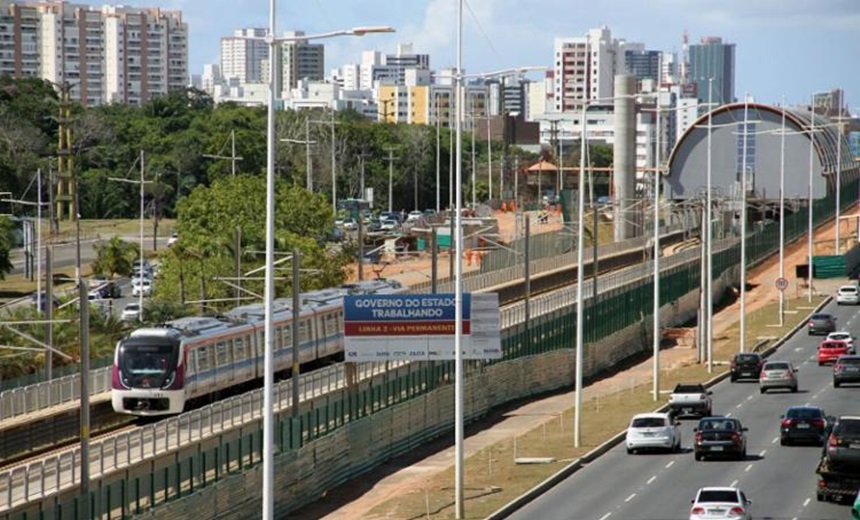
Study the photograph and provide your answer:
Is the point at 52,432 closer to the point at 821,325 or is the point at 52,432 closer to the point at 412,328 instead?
the point at 412,328

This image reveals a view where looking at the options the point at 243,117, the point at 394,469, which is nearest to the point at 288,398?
the point at 394,469

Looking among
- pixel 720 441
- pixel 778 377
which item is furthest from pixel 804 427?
pixel 778 377

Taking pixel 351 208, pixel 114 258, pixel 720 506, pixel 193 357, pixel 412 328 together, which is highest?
pixel 351 208

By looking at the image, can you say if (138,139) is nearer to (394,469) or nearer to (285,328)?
(285,328)

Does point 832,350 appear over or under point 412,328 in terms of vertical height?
under

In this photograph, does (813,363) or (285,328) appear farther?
(813,363)

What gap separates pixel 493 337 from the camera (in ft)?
192

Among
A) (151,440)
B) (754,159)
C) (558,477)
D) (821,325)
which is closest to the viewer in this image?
(151,440)

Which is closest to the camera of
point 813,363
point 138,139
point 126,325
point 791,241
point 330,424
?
point 330,424

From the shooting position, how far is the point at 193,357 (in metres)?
57.6

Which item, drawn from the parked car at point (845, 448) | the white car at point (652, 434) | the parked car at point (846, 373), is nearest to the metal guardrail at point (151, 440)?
the white car at point (652, 434)

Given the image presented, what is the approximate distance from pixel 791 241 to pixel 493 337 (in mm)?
84633

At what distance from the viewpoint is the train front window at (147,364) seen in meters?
55.4

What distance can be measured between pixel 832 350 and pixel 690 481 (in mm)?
33820
